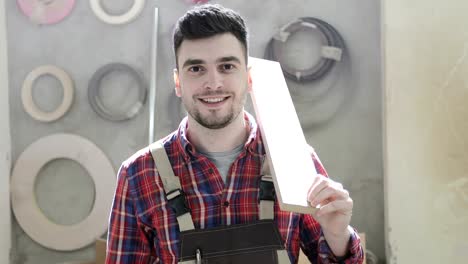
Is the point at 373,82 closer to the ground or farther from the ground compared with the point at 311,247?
farther from the ground

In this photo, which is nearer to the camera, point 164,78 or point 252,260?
point 252,260

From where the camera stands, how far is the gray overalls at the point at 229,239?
1.31m

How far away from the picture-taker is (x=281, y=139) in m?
Result: 1.43

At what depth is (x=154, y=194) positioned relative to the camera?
1361 millimetres

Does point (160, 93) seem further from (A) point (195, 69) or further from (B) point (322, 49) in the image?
(A) point (195, 69)

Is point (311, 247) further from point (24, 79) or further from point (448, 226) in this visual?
point (24, 79)

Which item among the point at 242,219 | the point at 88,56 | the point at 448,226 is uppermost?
the point at 88,56

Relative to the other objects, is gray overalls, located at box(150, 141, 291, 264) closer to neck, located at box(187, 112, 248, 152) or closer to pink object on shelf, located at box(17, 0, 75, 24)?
neck, located at box(187, 112, 248, 152)

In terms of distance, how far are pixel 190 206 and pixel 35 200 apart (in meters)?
2.05

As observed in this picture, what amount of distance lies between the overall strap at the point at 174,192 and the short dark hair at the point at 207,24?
35cm

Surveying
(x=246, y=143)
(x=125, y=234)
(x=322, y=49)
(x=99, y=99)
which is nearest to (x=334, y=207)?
(x=246, y=143)

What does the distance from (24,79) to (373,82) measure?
7.16 ft

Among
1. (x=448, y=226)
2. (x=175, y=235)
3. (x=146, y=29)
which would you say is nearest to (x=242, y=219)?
(x=175, y=235)

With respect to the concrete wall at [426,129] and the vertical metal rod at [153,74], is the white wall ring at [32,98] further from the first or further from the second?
the concrete wall at [426,129]
